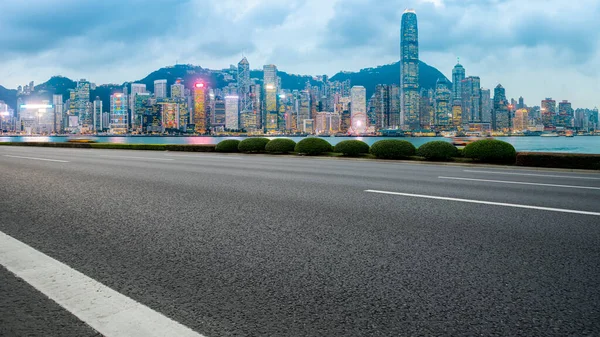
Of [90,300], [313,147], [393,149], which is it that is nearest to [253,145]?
[313,147]

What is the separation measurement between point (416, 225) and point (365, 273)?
6.62 feet

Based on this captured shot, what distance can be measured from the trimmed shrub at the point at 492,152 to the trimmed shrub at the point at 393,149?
3.05 meters

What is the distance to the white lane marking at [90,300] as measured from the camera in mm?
2432

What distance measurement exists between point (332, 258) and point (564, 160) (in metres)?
15.9

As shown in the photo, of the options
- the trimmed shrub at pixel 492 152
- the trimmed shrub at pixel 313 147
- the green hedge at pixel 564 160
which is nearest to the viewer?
the green hedge at pixel 564 160

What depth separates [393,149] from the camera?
2108cm

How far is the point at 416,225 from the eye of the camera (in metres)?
5.21

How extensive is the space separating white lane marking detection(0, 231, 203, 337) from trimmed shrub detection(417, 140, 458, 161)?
18.4m

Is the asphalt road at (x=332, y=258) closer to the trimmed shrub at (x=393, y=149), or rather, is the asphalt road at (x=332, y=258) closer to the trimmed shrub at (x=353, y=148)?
the trimmed shrub at (x=393, y=149)

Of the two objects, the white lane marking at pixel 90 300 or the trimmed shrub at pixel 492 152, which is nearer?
the white lane marking at pixel 90 300

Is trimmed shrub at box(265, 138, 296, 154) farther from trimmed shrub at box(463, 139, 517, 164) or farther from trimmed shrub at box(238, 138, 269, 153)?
trimmed shrub at box(463, 139, 517, 164)

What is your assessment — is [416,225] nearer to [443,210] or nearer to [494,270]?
[443,210]

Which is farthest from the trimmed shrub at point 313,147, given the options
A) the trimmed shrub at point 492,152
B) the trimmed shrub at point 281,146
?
the trimmed shrub at point 492,152

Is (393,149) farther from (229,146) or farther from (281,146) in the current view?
(229,146)
